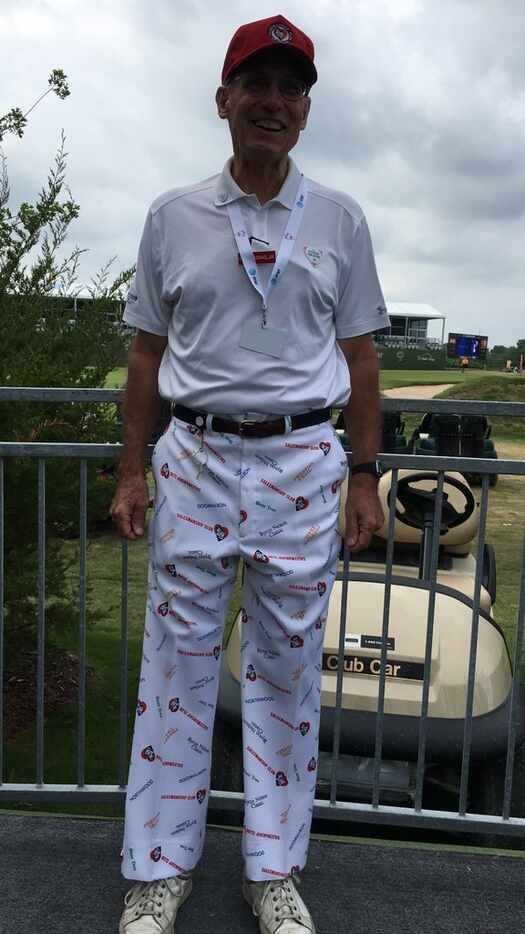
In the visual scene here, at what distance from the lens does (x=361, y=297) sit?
2260 millimetres

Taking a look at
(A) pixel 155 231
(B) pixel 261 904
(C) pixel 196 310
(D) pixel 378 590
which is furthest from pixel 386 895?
(A) pixel 155 231

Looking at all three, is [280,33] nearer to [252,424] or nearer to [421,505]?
[252,424]

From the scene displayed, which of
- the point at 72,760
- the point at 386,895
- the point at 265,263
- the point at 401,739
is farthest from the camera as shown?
the point at 72,760

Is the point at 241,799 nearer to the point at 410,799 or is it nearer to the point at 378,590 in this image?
the point at 410,799

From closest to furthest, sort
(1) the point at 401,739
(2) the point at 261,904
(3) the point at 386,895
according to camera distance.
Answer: (2) the point at 261,904 < (3) the point at 386,895 < (1) the point at 401,739

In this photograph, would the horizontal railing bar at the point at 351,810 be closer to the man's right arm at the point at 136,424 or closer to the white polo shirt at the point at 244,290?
the man's right arm at the point at 136,424

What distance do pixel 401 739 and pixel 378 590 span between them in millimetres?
575

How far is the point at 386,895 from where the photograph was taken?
2.55 m

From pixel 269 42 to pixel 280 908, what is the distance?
6.38ft

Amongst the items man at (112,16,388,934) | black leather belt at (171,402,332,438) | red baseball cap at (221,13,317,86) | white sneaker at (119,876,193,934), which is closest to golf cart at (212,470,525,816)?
man at (112,16,388,934)

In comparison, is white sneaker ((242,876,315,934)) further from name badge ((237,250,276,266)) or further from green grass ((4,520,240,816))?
name badge ((237,250,276,266))

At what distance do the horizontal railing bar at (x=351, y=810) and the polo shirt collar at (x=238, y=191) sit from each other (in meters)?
1.65

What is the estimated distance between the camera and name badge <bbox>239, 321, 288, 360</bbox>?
6.89 feet

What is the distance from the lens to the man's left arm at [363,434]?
2.35m
